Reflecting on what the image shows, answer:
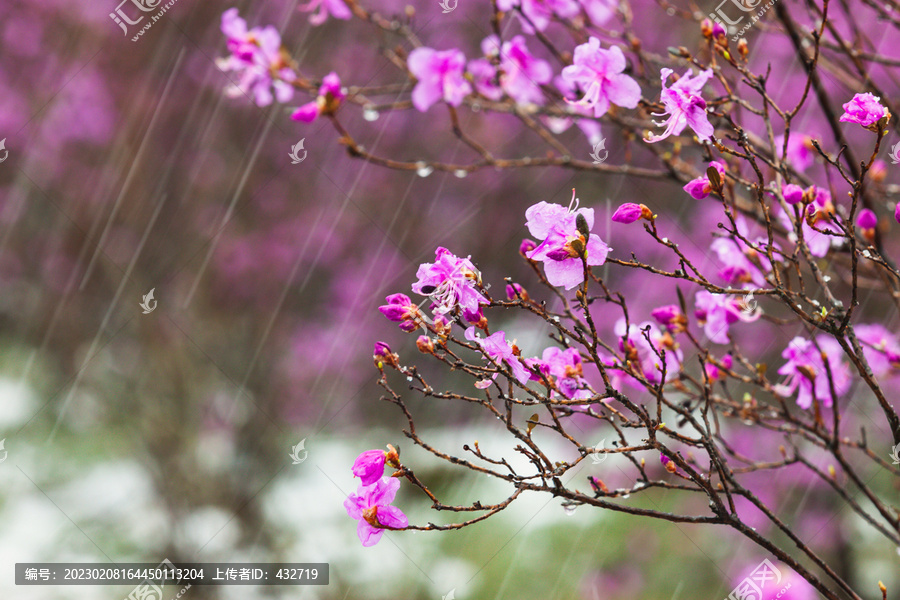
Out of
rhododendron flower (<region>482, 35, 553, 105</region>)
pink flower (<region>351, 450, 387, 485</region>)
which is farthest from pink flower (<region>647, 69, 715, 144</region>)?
rhododendron flower (<region>482, 35, 553, 105</region>)

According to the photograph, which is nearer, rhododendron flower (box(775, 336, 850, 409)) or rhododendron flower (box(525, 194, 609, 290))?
rhododendron flower (box(525, 194, 609, 290))

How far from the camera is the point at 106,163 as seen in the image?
18.2 feet

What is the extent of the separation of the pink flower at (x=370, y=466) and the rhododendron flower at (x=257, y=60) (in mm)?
1453

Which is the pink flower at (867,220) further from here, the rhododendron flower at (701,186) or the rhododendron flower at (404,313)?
the rhododendron flower at (404,313)

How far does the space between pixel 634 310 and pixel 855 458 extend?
212 centimetres

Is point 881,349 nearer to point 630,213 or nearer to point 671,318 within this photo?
point 671,318

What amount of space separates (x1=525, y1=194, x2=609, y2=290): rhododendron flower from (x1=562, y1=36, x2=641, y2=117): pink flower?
1.52ft

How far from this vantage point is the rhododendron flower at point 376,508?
1.30m

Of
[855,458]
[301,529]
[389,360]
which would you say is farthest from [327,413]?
[389,360]

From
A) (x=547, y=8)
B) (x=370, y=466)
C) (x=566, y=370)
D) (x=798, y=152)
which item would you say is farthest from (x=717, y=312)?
(x=547, y=8)

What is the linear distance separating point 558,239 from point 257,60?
5.11ft

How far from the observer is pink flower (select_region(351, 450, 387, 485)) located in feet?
4.14

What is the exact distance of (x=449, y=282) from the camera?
124cm
